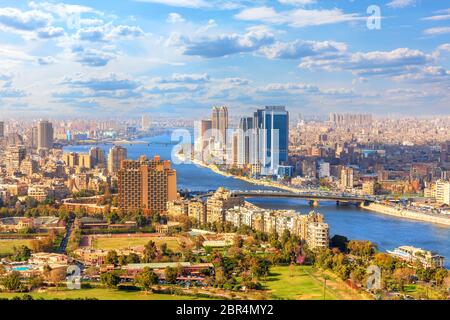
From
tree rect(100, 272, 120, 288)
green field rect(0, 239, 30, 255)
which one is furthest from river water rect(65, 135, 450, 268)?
green field rect(0, 239, 30, 255)

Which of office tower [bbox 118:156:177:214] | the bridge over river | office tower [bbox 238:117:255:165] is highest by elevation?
office tower [bbox 238:117:255:165]

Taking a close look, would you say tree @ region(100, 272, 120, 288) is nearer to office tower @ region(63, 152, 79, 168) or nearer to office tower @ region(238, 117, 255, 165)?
office tower @ region(63, 152, 79, 168)

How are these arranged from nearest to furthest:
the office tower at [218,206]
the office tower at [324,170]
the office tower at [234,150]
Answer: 1. the office tower at [218,206]
2. the office tower at [324,170]
3. the office tower at [234,150]

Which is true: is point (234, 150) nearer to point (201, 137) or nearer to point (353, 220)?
point (201, 137)

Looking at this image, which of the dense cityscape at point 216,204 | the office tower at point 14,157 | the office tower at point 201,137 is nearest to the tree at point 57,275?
the dense cityscape at point 216,204

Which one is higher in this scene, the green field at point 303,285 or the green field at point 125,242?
the green field at point 303,285

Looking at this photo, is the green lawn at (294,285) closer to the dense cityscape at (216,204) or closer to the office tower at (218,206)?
the dense cityscape at (216,204)
